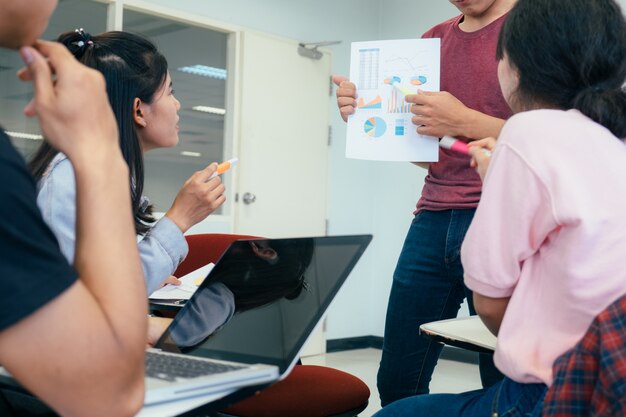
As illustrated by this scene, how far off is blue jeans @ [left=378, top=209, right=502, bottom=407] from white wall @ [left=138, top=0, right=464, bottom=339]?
11.4 feet

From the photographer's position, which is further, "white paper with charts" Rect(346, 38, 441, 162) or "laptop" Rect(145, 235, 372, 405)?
"white paper with charts" Rect(346, 38, 441, 162)

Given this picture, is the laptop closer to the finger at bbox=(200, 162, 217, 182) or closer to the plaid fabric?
the plaid fabric

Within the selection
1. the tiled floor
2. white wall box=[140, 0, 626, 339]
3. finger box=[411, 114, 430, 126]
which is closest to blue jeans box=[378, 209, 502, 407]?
finger box=[411, 114, 430, 126]

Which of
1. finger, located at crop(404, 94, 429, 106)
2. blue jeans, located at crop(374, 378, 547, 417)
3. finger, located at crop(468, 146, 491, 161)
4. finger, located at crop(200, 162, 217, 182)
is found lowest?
blue jeans, located at crop(374, 378, 547, 417)

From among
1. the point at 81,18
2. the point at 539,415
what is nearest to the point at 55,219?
the point at 539,415

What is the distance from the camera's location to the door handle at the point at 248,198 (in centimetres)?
482

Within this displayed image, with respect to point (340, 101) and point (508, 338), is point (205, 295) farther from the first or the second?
point (340, 101)

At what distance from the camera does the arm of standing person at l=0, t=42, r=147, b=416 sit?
620mm

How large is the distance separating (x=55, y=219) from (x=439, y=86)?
103 centimetres

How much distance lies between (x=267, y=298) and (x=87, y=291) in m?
0.50

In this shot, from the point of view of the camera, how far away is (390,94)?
1869mm

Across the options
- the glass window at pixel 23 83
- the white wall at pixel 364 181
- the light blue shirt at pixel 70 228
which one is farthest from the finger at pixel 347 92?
the white wall at pixel 364 181

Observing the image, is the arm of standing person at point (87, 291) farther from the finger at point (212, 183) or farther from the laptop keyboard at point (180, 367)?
the finger at point (212, 183)

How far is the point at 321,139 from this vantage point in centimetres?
534
